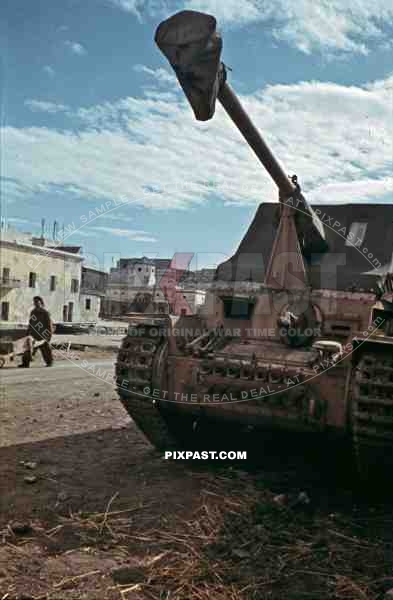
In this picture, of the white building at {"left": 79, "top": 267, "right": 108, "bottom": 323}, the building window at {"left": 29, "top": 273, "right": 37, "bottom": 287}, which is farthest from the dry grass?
the white building at {"left": 79, "top": 267, "right": 108, "bottom": 323}

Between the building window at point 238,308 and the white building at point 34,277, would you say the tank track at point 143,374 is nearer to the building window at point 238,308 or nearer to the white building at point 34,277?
the building window at point 238,308

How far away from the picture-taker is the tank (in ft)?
16.1

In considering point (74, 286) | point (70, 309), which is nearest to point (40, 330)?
point (74, 286)

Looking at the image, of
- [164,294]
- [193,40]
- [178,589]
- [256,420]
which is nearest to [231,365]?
[256,420]

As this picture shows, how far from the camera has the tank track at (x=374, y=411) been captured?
4.79 m

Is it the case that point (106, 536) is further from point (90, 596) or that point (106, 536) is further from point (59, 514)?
point (90, 596)

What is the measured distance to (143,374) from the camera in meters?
6.08

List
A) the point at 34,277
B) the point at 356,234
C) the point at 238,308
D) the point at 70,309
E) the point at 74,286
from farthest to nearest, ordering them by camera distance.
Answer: the point at 70,309
the point at 74,286
the point at 34,277
the point at 356,234
the point at 238,308

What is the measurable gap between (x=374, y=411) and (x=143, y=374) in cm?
230

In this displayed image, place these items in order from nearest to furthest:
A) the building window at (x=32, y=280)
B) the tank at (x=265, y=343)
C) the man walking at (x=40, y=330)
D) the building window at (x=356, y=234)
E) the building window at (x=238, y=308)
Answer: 1. the tank at (x=265, y=343)
2. the building window at (x=238, y=308)
3. the building window at (x=356, y=234)
4. the man walking at (x=40, y=330)
5. the building window at (x=32, y=280)

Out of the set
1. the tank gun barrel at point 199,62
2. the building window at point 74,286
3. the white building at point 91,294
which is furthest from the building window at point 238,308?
the white building at point 91,294

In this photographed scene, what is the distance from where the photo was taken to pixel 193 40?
479 centimetres

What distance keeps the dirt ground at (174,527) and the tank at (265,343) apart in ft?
1.79

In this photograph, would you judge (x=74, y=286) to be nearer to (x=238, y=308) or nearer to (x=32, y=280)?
(x=32, y=280)
